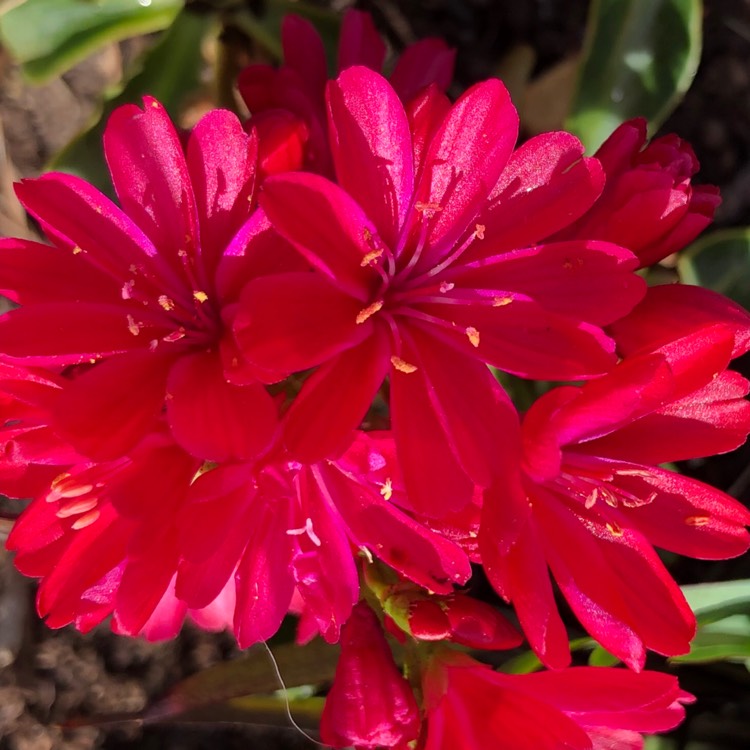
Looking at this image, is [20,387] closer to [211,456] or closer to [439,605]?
[211,456]

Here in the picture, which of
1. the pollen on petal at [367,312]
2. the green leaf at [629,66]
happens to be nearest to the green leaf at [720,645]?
the pollen on petal at [367,312]

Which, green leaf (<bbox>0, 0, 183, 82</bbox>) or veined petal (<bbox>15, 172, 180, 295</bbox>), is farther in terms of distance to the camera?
green leaf (<bbox>0, 0, 183, 82</bbox>)

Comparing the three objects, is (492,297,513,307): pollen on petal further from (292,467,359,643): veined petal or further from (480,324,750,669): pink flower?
(292,467,359,643): veined petal

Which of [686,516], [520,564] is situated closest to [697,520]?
[686,516]

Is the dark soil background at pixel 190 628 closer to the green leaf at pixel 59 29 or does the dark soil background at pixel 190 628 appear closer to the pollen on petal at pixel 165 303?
the green leaf at pixel 59 29

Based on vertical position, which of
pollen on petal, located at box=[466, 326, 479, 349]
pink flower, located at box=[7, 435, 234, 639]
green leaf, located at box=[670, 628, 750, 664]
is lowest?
green leaf, located at box=[670, 628, 750, 664]

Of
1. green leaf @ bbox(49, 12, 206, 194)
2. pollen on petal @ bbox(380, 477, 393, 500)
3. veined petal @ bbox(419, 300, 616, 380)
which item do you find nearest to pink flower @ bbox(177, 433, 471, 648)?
pollen on petal @ bbox(380, 477, 393, 500)

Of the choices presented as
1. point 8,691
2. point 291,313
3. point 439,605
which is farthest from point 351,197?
point 8,691

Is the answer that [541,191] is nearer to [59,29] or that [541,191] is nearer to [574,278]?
[574,278]
